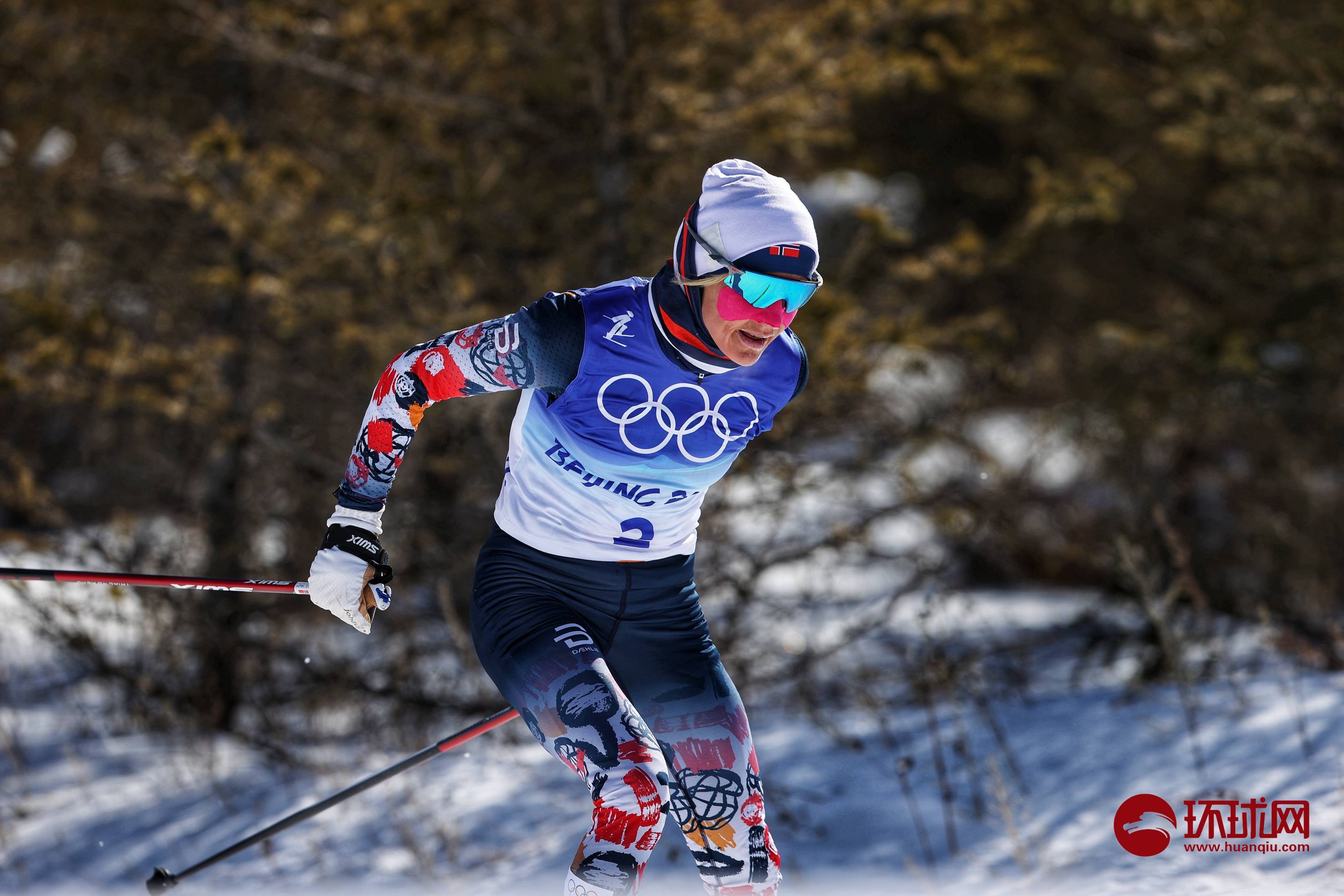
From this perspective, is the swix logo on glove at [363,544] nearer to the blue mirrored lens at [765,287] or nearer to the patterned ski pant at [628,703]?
the patterned ski pant at [628,703]

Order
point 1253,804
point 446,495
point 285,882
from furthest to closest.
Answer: point 446,495
point 285,882
point 1253,804

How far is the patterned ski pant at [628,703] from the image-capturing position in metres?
2.66

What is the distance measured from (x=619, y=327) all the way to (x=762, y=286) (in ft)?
1.34

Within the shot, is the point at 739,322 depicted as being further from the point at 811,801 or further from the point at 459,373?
the point at 811,801

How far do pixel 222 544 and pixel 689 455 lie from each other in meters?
4.58

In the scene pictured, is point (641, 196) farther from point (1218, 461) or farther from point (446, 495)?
point (1218, 461)

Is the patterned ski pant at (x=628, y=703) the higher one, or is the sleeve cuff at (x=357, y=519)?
the sleeve cuff at (x=357, y=519)

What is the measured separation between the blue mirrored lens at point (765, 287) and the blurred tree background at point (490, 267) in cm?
253

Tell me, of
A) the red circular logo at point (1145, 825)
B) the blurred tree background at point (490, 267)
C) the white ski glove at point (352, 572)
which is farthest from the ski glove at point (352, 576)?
the red circular logo at point (1145, 825)

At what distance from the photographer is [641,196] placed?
607 cm

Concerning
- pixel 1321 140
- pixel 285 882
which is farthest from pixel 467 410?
pixel 1321 140

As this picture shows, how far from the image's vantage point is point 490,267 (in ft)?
22.8

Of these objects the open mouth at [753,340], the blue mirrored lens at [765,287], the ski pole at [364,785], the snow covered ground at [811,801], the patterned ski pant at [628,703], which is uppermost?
the blue mirrored lens at [765,287]
